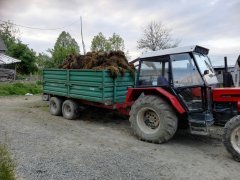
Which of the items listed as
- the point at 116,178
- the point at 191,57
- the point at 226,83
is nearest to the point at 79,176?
the point at 116,178

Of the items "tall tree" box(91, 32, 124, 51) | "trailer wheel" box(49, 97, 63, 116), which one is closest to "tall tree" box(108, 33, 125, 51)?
"tall tree" box(91, 32, 124, 51)

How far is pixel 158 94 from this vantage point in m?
6.73

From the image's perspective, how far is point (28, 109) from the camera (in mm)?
11414

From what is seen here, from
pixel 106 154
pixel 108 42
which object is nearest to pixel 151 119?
pixel 106 154

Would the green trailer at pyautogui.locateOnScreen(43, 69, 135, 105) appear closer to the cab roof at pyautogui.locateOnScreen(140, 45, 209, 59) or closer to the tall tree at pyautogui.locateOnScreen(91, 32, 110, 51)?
the cab roof at pyautogui.locateOnScreen(140, 45, 209, 59)

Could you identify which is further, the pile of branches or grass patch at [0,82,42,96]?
grass patch at [0,82,42,96]

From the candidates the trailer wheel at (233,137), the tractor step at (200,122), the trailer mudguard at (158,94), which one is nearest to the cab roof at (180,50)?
the trailer mudguard at (158,94)

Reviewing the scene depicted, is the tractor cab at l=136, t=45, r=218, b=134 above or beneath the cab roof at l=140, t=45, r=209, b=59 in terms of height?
beneath

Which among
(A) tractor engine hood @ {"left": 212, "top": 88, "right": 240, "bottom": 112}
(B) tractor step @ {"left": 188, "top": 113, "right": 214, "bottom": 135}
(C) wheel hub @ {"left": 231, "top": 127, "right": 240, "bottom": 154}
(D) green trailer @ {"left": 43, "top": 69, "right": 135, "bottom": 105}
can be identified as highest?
(D) green trailer @ {"left": 43, "top": 69, "right": 135, "bottom": 105}

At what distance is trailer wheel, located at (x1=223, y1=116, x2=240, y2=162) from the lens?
17.5 ft

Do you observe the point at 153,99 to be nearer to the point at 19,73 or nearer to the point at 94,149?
the point at 94,149

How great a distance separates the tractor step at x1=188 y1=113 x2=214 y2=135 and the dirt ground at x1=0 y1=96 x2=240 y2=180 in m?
0.41

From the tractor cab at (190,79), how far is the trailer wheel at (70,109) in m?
3.24

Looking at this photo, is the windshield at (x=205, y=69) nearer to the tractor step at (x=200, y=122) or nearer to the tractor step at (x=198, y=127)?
the tractor step at (x=200, y=122)
